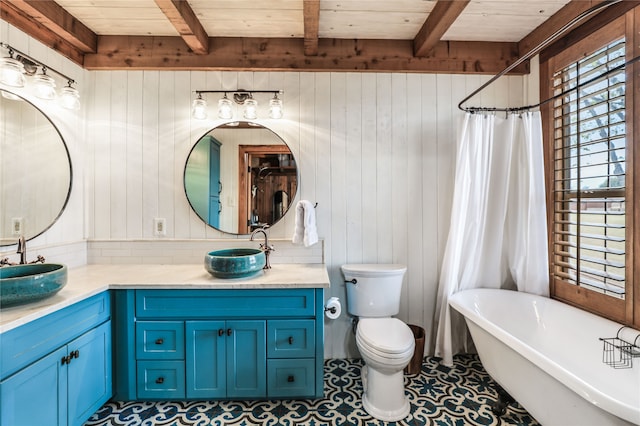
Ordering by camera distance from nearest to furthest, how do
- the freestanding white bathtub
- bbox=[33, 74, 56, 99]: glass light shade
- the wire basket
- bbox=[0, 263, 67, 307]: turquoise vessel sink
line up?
the freestanding white bathtub
bbox=[0, 263, 67, 307]: turquoise vessel sink
the wire basket
bbox=[33, 74, 56, 99]: glass light shade

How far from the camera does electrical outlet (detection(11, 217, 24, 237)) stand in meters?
1.77

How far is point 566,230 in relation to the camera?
2.08 metres

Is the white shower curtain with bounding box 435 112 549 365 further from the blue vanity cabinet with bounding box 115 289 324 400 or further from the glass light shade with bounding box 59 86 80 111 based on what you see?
the glass light shade with bounding box 59 86 80 111

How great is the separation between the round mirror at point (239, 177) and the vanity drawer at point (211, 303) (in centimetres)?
66

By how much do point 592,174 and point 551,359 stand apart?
125 centimetres

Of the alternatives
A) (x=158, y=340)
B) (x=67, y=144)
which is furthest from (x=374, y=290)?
(x=67, y=144)

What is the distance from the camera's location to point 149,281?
1794 millimetres

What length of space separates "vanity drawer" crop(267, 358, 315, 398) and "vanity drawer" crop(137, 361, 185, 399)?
0.53 meters

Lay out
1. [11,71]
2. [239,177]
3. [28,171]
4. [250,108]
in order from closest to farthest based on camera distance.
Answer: [11,71]
[28,171]
[250,108]
[239,177]

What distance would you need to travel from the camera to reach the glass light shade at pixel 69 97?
1.94 metres

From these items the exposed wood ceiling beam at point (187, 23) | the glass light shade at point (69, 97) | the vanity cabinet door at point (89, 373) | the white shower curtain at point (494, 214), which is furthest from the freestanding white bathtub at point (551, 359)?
the glass light shade at point (69, 97)

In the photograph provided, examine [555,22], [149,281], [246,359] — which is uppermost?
[555,22]

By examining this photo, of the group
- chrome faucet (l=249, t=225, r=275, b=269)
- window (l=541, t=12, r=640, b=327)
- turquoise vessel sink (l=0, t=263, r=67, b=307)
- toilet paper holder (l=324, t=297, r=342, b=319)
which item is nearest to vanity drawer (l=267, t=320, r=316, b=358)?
toilet paper holder (l=324, t=297, r=342, b=319)

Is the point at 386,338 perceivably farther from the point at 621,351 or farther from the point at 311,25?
the point at 311,25
